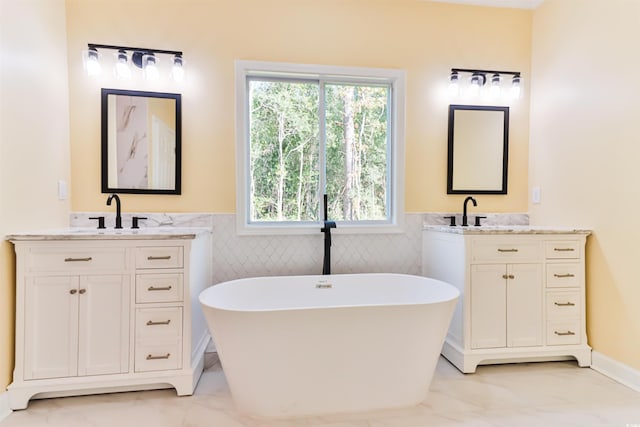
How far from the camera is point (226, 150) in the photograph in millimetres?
2539

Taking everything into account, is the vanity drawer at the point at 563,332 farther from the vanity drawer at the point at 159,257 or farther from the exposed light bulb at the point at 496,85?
the vanity drawer at the point at 159,257

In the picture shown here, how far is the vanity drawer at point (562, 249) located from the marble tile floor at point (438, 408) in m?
0.78

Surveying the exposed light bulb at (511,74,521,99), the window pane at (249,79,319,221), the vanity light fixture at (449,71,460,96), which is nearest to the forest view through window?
the window pane at (249,79,319,221)

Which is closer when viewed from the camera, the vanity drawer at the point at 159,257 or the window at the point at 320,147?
the vanity drawer at the point at 159,257

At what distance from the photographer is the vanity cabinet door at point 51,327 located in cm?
181

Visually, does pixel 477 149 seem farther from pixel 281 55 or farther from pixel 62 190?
pixel 62 190

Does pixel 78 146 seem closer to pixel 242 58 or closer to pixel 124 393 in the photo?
pixel 242 58

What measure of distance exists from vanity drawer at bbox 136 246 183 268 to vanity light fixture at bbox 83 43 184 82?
1.29m

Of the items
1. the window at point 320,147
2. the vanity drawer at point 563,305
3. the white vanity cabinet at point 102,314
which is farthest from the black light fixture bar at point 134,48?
the vanity drawer at point 563,305

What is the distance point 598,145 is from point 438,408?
80.6 inches

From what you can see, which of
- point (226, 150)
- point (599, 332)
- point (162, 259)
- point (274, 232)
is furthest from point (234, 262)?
point (599, 332)

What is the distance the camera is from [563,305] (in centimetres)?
227

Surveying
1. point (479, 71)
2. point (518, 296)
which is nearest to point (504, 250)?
point (518, 296)

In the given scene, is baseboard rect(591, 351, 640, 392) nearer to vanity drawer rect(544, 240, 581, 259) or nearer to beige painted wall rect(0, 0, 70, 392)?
vanity drawer rect(544, 240, 581, 259)
